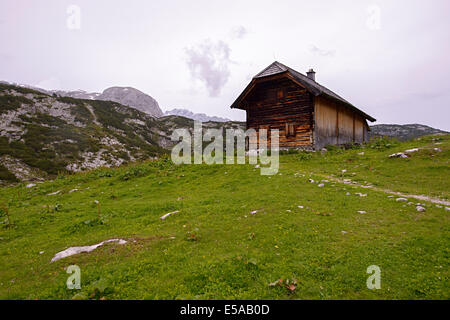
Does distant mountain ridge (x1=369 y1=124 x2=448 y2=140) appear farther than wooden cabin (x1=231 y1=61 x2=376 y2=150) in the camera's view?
Yes

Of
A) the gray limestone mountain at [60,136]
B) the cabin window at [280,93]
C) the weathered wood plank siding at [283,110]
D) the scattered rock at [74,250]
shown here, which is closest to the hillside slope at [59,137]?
the gray limestone mountain at [60,136]

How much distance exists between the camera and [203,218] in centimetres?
916

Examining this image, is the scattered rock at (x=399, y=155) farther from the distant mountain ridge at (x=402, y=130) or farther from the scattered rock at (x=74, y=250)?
the distant mountain ridge at (x=402, y=130)

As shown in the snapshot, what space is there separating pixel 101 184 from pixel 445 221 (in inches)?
774

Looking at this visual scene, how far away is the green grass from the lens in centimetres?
A: 480

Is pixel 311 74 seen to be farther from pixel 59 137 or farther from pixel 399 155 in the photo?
pixel 59 137

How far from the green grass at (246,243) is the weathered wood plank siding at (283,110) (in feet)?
33.5

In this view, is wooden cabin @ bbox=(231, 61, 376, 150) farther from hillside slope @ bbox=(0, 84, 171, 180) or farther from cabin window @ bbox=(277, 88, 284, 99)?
hillside slope @ bbox=(0, 84, 171, 180)

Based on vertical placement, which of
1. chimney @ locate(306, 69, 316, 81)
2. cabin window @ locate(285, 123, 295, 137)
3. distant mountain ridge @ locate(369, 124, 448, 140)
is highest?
distant mountain ridge @ locate(369, 124, 448, 140)

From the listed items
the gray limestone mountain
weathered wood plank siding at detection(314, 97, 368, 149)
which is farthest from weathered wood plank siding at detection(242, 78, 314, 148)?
the gray limestone mountain

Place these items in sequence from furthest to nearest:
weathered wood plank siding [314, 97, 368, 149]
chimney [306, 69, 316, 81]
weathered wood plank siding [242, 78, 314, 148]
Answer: chimney [306, 69, 316, 81] → weathered wood plank siding [314, 97, 368, 149] → weathered wood plank siding [242, 78, 314, 148]

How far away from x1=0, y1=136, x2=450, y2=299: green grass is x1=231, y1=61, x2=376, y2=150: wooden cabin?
33.7 feet

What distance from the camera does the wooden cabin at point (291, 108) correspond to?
22969 millimetres

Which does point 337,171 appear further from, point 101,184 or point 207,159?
point 101,184
